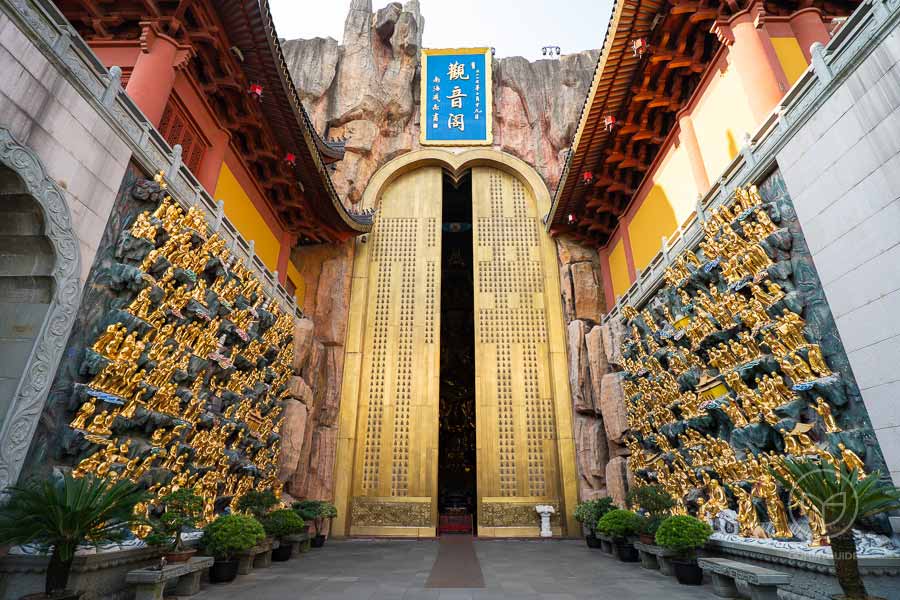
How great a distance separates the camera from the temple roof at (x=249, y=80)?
7773 mm

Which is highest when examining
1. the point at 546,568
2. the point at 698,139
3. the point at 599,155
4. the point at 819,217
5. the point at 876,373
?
the point at 599,155

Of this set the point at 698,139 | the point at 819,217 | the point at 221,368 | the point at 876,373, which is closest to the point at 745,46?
the point at 698,139

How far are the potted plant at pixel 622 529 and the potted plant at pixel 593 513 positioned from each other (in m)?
1.10

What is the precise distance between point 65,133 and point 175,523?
4795 millimetres

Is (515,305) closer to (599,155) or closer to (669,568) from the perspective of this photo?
(599,155)

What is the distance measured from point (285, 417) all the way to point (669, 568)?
27.6 ft

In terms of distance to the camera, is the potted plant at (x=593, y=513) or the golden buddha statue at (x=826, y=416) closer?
the golden buddha statue at (x=826, y=416)

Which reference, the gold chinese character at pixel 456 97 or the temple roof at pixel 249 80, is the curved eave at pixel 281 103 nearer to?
the temple roof at pixel 249 80

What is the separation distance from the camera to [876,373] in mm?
4707

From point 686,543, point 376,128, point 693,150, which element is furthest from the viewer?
point 376,128

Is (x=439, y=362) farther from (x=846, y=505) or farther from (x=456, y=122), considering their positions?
(x=846, y=505)

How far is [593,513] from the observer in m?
9.99

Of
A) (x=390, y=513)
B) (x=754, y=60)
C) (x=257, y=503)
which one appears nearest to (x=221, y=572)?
(x=257, y=503)

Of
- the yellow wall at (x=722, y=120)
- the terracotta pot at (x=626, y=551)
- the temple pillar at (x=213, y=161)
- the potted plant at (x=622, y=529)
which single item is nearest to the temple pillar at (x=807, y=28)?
the yellow wall at (x=722, y=120)
